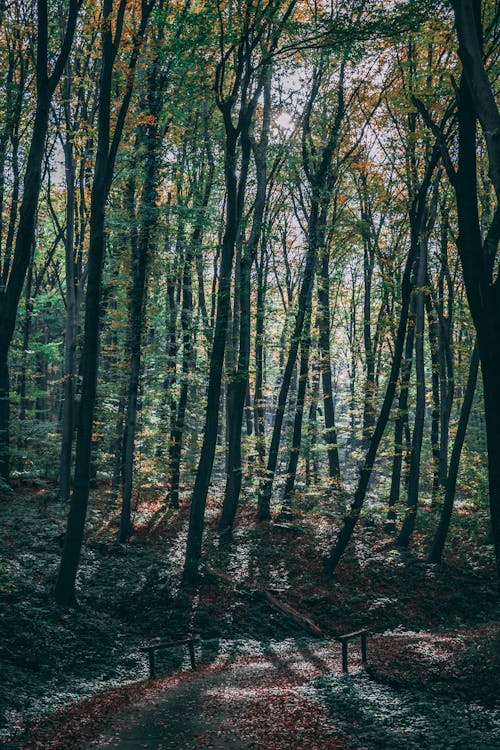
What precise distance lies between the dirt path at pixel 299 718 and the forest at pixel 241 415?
5 centimetres

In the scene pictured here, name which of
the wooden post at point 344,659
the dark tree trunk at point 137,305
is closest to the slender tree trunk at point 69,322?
the dark tree trunk at point 137,305

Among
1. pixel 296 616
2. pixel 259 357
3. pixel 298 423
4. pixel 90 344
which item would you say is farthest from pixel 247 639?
pixel 259 357

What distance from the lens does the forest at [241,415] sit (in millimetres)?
8422

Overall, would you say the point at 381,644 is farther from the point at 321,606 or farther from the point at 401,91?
the point at 401,91

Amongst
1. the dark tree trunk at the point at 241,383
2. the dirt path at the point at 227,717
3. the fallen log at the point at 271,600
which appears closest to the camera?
the dirt path at the point at 227,717

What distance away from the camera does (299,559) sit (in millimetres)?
17172

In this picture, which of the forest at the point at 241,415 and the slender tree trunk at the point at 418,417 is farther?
the slender tree trunk at the point at 418,417

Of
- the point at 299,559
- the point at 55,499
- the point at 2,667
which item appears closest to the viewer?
the point at 2,667

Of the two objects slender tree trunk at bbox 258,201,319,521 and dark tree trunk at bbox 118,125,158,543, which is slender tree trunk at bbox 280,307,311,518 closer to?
slender tree trunk at bbox 258,201,319,521

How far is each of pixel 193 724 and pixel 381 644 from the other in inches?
211

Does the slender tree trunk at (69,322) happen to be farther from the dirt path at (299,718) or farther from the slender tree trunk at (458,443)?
the slender tree trunk at (458,443)

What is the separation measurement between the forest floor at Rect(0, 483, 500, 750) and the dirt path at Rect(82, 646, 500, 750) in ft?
0.10

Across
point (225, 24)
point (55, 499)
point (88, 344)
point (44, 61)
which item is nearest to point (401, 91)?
point (225, 24)

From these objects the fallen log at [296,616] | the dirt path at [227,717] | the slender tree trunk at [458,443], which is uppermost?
the slender tree trunk at [458,443]
